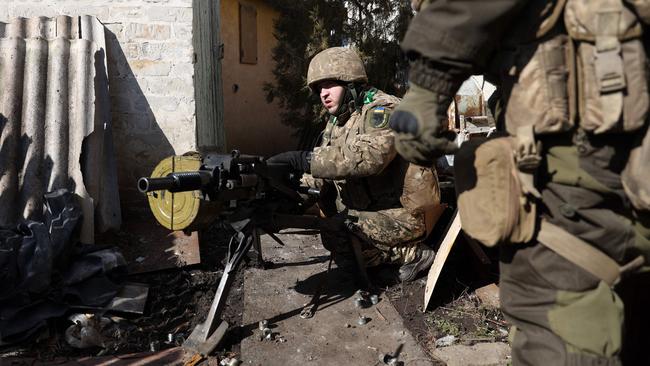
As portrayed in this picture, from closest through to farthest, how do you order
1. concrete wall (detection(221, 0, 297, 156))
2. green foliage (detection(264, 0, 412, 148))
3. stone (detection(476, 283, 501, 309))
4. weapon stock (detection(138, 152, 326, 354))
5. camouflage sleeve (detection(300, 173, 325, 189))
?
weapon stock (detection(138, 152, 326, 354)), stone (detection(476, 283, 501, 309)), camouflage sleeve (detection(300, 173, 325, 189)), green foliage (detection(264, 0, 412, 148)), concrete wall (detection(221, 0, 297, 156))

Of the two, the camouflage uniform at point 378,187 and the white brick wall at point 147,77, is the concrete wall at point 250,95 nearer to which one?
the white brick wall at point 147,77

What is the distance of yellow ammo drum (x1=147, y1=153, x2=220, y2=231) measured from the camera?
10.4ft

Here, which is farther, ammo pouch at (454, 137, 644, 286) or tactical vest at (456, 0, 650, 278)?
ammo pouch at (454, 137, 644, 286)

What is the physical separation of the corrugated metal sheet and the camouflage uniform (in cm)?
186

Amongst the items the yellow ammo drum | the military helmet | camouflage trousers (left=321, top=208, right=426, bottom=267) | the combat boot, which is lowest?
the combat boot

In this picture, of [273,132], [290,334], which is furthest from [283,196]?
[273,132]

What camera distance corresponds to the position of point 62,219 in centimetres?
379

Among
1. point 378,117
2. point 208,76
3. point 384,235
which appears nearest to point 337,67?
point 378,117

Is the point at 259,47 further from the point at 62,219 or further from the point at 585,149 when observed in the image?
the point at 585,149

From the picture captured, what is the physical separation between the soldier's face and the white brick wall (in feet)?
5.68

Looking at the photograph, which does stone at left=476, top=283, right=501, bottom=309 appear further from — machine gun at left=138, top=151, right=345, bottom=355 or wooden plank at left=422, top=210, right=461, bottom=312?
machine gun at left=138, top=151, right=345, bottom=355

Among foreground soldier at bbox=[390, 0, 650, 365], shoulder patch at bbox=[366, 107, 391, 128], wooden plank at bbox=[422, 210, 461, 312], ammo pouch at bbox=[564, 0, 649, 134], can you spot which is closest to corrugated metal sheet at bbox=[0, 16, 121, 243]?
shoulder patch at bbox=[366, 107, 391, 128]

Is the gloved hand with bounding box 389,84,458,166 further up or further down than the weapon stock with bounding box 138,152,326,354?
further up

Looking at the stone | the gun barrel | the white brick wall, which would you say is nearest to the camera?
the gun barrel
